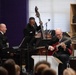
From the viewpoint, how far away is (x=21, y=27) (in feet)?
33.2

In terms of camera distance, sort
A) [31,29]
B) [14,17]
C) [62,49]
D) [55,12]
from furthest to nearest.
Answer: [14,17] < [55,12] < [31,29] < [62,49]

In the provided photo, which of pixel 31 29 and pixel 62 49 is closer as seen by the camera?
pixel 62 49

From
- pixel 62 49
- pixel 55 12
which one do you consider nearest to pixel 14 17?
pixel 55 12

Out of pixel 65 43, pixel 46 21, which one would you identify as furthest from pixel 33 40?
pixel 46 21

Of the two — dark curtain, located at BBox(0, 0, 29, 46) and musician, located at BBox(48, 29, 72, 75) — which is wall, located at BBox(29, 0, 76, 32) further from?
musician, located at BBox(48, 29, 72, 75)

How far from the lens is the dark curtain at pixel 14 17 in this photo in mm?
10031

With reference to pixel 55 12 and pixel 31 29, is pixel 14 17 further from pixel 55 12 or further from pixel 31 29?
pixel 31 29

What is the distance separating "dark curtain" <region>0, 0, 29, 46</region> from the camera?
10031mm

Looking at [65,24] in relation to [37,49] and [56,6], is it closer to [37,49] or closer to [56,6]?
[56,6]

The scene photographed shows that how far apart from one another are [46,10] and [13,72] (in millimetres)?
7356

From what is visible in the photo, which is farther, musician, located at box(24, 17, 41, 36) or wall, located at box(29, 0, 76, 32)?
wall, located at box(29, 0, 76, 32)

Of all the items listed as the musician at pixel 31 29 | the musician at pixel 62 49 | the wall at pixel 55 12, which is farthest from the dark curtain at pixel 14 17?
the musician at pixel 62 49

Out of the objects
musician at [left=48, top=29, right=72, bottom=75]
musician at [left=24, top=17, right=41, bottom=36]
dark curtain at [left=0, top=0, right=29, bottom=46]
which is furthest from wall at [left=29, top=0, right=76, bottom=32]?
musician at [left=48, top=29, right=72, bottom=75]

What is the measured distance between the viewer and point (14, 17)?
33.2ft
